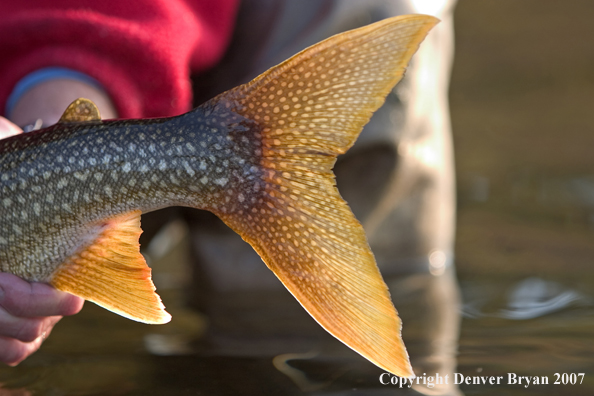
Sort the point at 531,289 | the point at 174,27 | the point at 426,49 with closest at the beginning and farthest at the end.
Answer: the point at 174,27 < the point at 531,289 < the point at 426,49

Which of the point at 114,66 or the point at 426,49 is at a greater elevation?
the point at 426,49

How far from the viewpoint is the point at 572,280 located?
5.45 feet

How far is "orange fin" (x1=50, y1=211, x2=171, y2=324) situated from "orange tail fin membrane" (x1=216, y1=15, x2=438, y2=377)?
172 millimetres

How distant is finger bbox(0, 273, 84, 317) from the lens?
97 cm

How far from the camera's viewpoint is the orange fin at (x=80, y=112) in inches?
36.2

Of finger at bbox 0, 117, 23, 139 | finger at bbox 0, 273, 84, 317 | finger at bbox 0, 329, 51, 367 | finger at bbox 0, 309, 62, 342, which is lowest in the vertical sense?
finger at bbox 0, 329, 51, 367

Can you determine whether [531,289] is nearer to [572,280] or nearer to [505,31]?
[572,280]

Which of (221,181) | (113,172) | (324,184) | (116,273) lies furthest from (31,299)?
(324,184)

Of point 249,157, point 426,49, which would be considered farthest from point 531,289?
point 249,157

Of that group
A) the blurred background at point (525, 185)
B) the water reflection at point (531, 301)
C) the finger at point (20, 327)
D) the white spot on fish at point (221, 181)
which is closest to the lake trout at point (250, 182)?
the white spot on fish at point (221, 181)

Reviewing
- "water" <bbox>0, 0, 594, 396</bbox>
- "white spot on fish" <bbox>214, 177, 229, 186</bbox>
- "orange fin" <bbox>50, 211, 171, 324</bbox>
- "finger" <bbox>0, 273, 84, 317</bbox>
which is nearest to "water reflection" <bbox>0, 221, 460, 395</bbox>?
"water" <bbox>0, 0, 594, 396</bbox>

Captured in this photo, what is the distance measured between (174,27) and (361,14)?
48cm

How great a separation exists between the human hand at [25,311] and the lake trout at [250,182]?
0.07 m

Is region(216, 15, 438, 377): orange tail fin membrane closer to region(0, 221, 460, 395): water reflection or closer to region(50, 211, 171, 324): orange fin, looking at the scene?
region(50, 211, 171, 324): orange fin
